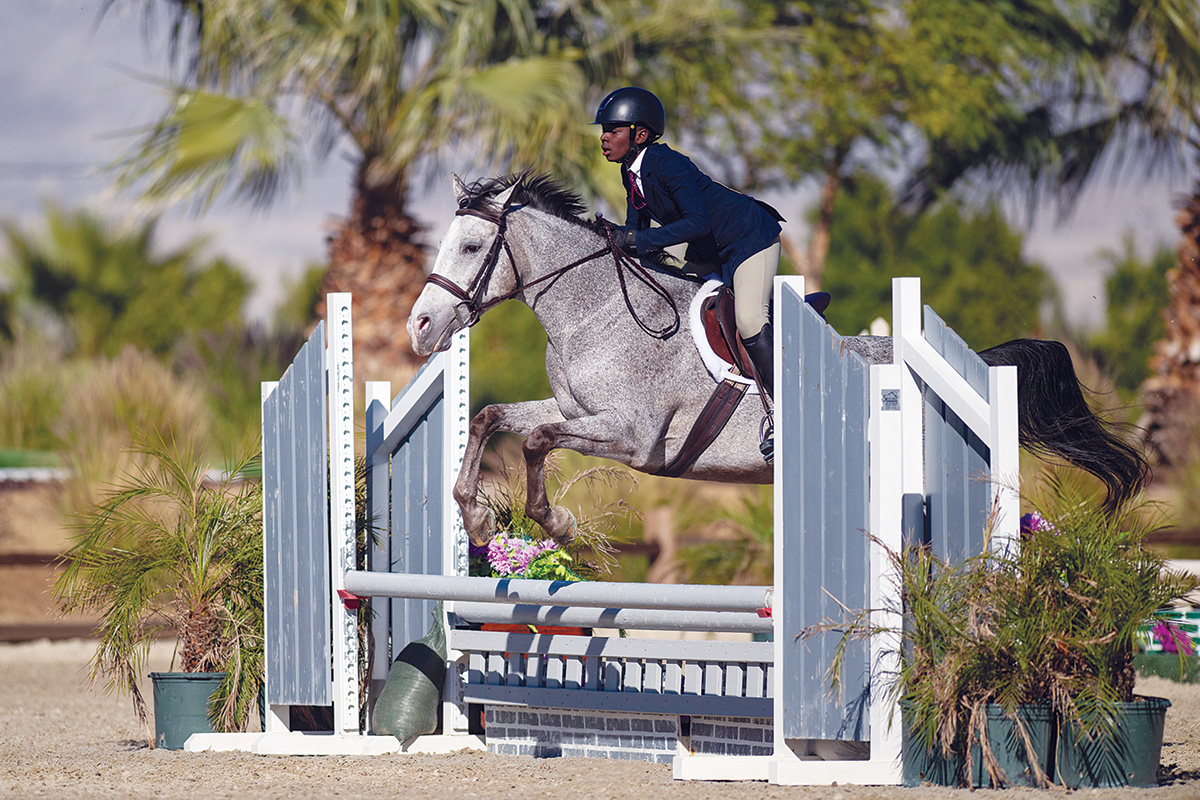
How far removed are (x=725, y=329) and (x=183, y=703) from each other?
2.44 metres

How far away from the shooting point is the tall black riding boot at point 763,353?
4387 millimetres

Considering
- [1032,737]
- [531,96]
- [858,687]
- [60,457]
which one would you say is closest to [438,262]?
[858,687]

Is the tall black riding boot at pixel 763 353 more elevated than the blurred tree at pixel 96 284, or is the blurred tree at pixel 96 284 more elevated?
the blurred tree at pixel 96 284

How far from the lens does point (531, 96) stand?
33.9 ft

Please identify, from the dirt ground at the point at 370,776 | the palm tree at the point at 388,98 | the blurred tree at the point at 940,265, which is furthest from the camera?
the blurred tree at the point at 940,265

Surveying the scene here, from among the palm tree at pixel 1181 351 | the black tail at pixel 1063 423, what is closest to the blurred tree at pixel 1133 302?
the palm tree at pixel 1181 351

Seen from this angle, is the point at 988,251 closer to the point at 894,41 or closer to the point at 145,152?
the point at 894,41

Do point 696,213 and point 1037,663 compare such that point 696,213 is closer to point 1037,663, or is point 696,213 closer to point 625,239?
point 625,239

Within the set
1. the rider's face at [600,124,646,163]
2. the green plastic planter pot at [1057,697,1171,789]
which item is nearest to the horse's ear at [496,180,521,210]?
the rider's face at [600,124,646,163]

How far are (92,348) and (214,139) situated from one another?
1532cm

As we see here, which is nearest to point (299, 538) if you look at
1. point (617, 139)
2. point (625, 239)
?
point (625, 239)

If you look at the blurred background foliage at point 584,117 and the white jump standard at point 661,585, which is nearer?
the white jump standard at point 661,585

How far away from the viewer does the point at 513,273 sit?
451 centimetres

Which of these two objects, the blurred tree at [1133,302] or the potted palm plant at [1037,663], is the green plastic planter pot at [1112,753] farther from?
the blurred tree at [1133,302]
